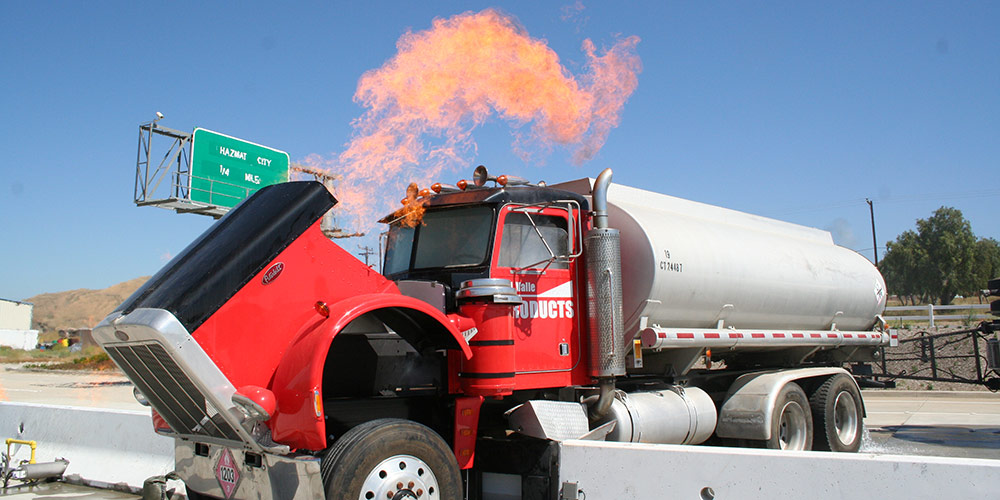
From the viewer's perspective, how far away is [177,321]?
4430 millimetres

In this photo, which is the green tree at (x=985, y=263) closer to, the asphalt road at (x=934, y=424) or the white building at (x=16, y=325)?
the asphalt road at (x=934, y=424)

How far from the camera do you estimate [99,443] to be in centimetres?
877

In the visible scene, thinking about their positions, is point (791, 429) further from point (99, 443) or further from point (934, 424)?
point (99, 443)

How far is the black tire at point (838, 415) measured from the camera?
9.82m

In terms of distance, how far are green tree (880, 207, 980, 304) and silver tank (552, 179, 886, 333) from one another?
53663 millimetres

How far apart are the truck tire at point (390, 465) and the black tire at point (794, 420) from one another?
5.46 metres

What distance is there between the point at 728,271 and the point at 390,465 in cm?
514

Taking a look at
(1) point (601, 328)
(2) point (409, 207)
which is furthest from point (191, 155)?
(1) point (601, 328)

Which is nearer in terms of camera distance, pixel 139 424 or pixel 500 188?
pixel 500 188

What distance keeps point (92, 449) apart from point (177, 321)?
5.62 meters

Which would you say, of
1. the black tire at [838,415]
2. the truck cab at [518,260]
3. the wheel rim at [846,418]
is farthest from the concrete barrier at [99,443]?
the wheel rim at [846,418]

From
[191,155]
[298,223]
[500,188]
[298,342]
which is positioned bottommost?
[298,342]

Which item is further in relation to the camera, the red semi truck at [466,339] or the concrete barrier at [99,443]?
the concrete barrier at [99,443]

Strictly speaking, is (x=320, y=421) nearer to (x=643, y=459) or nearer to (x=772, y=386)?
(x=643, y=459)
